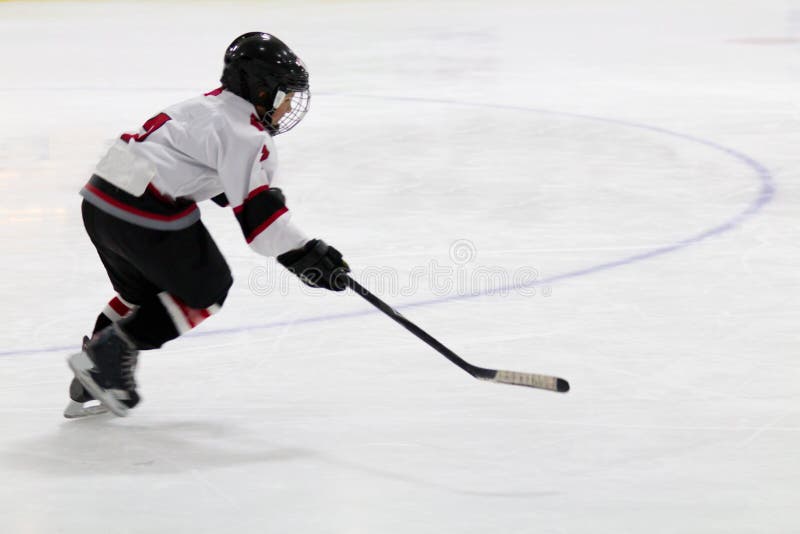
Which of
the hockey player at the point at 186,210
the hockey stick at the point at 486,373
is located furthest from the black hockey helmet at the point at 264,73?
the hockey stick at the point at 486,373

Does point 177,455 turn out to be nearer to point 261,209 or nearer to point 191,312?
point 191,312

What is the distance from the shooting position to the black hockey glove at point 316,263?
2.25 meters

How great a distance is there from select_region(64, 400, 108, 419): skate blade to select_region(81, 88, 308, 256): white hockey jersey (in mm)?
401

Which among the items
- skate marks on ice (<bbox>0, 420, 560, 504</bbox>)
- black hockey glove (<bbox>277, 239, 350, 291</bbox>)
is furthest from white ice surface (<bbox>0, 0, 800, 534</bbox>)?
black hockey glove (<bbox>277, 239, 350, 291</bbox>)

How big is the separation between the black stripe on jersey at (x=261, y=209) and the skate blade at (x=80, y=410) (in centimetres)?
55

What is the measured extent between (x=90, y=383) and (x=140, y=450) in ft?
0.61

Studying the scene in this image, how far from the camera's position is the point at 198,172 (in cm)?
235

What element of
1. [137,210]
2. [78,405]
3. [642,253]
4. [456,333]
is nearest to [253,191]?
[137,210]

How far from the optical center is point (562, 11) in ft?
35.2

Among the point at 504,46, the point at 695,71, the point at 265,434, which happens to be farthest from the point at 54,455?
the point at 504,46

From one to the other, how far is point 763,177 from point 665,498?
9.30 feet

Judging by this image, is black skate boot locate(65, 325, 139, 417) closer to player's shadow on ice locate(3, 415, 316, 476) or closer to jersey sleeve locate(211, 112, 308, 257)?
player's shadow on ice locate(3, 415, 316, 476)

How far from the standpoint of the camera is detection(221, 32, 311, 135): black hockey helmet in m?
2.34

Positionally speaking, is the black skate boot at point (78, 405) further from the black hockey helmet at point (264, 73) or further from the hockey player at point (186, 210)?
the black hockey helmet at point (264, 73)
